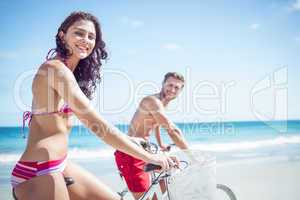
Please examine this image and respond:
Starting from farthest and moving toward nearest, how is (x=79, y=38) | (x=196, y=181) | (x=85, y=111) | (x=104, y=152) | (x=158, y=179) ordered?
(x=104, y=152) < (x=158, y=179) < (x=196, y=181) < (x=79, y=38) < (x=85, y=111)

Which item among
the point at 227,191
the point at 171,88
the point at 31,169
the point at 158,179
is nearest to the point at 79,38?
the point at 31,169

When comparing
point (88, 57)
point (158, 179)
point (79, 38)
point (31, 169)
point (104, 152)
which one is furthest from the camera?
point (104, 152)

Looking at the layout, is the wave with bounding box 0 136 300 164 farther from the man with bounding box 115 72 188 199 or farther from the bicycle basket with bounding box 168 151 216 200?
the bicycle basket with bounding box 168 151 216 200

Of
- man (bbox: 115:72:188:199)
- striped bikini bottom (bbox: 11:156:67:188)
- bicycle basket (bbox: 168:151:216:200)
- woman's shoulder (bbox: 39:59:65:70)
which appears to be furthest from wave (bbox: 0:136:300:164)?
woman's shoulder (bbox: 39:59:65:70)

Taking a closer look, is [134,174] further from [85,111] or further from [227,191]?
[85,111]

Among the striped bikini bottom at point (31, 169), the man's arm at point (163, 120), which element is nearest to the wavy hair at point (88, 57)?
the striped bikini bottom at point (31, 169)

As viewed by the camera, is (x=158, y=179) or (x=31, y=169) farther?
(x=158, y=179)

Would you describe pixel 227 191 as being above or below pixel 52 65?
below

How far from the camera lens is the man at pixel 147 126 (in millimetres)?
3451

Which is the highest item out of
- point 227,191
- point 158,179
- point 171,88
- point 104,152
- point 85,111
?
point 171,88

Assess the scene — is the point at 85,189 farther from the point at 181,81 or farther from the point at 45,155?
the point at 181,81

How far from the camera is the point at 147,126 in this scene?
13.2ft

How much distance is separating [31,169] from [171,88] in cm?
235

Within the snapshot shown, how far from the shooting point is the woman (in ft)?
5.69
